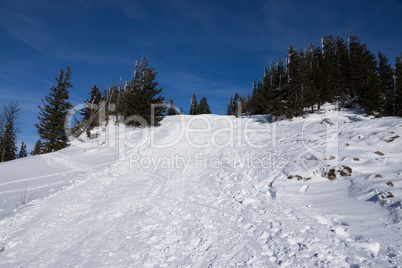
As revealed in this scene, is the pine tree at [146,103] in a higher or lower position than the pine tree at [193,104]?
lower

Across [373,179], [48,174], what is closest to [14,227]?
[48,174]

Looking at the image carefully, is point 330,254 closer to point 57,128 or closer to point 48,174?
point 48,174

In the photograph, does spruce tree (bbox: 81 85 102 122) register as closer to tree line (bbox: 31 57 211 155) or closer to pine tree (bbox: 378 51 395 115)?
tree line (bbox: 31 57 211 155)

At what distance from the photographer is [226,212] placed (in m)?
5.06

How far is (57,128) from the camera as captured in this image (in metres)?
21.5

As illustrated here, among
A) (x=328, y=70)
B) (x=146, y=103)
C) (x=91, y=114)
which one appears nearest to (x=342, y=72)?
(x=328, y=70)

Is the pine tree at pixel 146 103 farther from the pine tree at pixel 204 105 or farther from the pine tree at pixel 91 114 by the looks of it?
the pine tree at pixel 204 105

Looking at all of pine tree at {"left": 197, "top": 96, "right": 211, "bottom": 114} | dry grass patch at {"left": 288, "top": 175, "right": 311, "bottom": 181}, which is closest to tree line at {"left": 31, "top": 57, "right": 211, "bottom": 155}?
dry grass patch at {"left": 288, "top": 175, "right": 311, "bottom": 181}

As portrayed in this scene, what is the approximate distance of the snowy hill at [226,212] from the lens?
3260 mm

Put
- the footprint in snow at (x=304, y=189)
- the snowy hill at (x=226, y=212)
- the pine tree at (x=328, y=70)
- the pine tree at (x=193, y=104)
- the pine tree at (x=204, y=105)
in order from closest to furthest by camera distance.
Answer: the snowy hill at (x=226, y=212) → the footprint in snow at (x=304, y=189) → the pine tree at (x=328, y=70) → the pine tree at (x=204, y=105) → the pine tree at (x=193, y=104)

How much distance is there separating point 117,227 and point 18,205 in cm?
434

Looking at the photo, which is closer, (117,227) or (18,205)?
(117,227)

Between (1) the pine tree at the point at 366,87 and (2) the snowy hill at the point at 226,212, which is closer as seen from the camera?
(2) the snowy hill at the point at 226,212

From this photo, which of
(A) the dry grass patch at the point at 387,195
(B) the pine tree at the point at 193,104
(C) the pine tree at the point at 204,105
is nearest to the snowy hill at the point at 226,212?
(A) the dry grass patch at the point at 387,195
